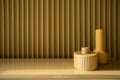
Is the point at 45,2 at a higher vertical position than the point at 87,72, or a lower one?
higher

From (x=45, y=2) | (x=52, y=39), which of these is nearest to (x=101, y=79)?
(x=52, y=39)

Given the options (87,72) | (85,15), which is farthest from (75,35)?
(87,72)

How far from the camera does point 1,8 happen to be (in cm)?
101

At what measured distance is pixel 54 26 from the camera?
1023 millimetres

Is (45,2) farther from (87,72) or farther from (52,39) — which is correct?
(87,72)

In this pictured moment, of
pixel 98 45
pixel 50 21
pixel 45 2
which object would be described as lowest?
pixel 98 45

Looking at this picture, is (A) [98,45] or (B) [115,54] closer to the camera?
(A) [98,45]

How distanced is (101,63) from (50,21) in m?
0.38

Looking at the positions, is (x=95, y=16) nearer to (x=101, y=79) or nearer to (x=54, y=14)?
(x=54, y=14)

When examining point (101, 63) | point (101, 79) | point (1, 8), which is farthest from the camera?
point (1, 8)

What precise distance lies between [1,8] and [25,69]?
0.45 metres

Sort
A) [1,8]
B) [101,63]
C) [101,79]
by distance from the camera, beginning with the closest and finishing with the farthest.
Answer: [101,79]
[101,63]
[1,8]

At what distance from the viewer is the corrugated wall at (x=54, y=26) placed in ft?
3.33

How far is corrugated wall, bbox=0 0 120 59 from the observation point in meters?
1.01
